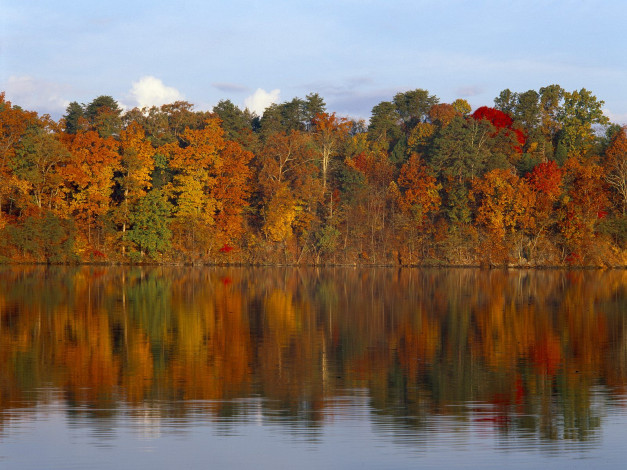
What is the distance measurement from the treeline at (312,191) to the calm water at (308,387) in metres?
36.5

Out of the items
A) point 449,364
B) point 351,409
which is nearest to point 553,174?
point 449,364

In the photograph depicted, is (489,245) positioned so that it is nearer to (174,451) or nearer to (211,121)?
(211,121)

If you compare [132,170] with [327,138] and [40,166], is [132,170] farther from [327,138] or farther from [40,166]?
[327,138]

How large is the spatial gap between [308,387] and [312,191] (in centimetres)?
5683

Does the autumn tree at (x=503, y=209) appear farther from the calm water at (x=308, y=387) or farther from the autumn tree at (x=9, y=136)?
the calm water at (x=308, y=387)

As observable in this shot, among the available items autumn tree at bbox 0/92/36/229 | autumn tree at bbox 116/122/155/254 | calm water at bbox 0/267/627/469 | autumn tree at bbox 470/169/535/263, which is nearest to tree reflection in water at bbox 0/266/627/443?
calm water at bbox 0/267/627/469

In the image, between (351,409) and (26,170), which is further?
(26,170)

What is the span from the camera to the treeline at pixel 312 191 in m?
62.5

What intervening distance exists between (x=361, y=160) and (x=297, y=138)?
921cm

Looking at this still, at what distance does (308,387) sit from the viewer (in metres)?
13.2

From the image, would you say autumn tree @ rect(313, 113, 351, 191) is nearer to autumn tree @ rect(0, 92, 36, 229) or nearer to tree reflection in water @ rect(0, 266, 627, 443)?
autumn tree @ rect(0, 92, 36, 229)

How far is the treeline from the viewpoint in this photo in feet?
205

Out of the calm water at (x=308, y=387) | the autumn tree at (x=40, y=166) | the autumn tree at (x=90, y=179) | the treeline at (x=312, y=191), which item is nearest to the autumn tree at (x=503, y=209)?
the treeline at (x=312, y=191)

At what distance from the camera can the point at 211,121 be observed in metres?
67.9
